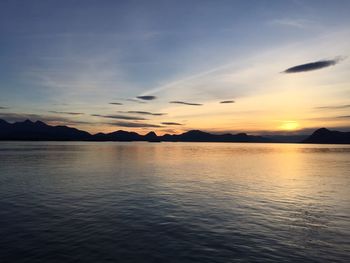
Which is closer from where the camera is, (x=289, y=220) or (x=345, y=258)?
(x=345, y=258)

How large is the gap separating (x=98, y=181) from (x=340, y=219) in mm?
39050

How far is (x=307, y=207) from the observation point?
35625mm

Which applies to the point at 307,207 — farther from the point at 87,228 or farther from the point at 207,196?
the point at 87,228

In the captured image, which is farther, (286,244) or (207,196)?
(207,196)

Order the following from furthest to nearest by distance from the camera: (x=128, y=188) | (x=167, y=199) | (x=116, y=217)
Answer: (x=128, y=188), (x=167, y=199), (x=116, y=217)

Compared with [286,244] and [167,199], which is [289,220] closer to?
[286,244]

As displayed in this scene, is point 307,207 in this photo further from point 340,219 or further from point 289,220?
point 289,220

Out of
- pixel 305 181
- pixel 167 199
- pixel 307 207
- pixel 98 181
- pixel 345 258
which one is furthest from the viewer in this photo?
pixel 305 181

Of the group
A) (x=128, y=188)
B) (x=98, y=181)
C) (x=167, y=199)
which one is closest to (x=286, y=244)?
(x=167, y=199)

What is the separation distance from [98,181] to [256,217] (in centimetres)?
3238

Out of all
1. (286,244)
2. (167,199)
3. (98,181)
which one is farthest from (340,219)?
(98,181)

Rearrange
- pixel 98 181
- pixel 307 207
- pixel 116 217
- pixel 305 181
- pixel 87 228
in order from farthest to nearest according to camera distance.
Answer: pixel 305 181
pixel 98 181
pixel 307 207
pixel 116 217
pixel 87 228

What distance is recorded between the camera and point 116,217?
29266mm

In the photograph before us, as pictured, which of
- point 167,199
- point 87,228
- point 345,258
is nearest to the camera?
point 345,258
